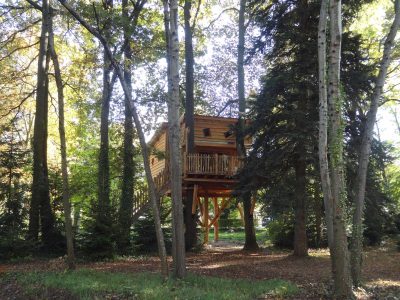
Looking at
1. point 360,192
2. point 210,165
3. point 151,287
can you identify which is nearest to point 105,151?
point 210,165

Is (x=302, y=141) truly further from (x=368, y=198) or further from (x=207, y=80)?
(x=207, y=80)

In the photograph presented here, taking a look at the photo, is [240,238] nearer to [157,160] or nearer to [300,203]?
[157,160]

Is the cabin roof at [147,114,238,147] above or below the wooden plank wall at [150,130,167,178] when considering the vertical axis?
above

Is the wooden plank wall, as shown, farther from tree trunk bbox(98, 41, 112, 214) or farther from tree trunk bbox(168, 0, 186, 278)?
tree trunk bbox(168, 0, 186, 278)

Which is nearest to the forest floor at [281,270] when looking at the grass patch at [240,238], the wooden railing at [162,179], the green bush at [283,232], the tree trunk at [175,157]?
the tree trunk at [175,157]

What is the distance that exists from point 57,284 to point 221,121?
50.6 ft

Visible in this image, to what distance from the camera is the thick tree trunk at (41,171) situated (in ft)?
55.6

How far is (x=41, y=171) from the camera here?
17875mm

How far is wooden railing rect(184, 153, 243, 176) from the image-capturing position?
19844 millimetres

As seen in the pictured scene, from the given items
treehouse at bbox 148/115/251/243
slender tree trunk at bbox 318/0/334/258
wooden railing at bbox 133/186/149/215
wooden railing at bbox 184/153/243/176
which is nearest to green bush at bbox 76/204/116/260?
treehouse at bbox 148/115/251/243

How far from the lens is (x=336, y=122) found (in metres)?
8.05

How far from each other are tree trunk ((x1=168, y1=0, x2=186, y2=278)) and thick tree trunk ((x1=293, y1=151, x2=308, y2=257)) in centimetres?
520

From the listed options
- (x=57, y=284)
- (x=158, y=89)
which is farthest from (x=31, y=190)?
(x=57, y=284)

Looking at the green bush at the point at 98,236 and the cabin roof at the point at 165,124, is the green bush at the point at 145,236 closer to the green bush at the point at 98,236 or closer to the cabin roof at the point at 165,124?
the green bush at the point at 98,236
